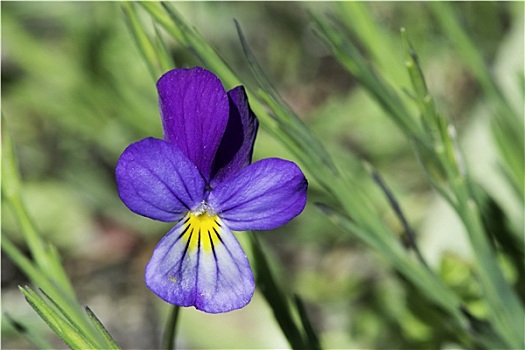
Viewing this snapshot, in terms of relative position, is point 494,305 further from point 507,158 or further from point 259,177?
point 259,177

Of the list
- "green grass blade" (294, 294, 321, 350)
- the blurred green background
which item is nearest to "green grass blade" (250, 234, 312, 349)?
"green grass blade" (294, 294, 321, 350)

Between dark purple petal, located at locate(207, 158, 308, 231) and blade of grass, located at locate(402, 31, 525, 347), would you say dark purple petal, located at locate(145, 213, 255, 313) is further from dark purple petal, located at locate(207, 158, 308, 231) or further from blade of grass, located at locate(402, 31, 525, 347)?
blade of grass, located at locate(402, 31, 525, 347)

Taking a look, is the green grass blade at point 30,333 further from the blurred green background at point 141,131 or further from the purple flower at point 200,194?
the blurred green background at point 141,131

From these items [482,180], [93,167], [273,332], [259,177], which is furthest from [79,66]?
[259,177]

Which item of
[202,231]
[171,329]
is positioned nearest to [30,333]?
[171,329]

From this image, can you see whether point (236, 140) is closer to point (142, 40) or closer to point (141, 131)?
point (142, 40)

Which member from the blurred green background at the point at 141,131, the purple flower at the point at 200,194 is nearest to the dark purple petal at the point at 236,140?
the purple flower at the point at 200,194
